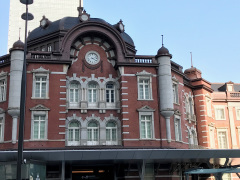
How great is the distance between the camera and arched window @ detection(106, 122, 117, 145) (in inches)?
1058

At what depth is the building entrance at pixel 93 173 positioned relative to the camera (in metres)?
26.9

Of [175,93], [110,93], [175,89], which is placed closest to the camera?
[110,93]

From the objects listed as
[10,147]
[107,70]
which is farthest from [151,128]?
[10,147]

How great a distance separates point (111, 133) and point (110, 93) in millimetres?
3283

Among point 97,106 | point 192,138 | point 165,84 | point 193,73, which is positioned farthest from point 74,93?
point 193,73

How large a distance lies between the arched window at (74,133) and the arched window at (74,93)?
158 centimetres

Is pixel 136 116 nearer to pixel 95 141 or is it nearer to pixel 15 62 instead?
pixel 95 141

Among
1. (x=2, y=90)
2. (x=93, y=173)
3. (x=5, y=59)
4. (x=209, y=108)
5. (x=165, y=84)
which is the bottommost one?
(x=93, y=173)

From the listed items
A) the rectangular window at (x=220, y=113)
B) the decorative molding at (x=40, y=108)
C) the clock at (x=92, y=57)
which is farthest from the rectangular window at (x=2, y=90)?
the rectangular window at (x=220, y=113)

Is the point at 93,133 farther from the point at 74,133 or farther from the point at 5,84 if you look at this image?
the point at 5,84

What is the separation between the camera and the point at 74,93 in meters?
27.5

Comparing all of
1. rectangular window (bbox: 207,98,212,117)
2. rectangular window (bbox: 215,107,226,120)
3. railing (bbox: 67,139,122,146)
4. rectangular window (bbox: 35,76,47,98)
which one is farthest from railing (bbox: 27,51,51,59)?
rectangular window (bbox: 215,107,226,120)

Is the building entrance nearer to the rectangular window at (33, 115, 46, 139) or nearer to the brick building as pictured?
the brick building

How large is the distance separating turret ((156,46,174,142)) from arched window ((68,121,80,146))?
6.73m
